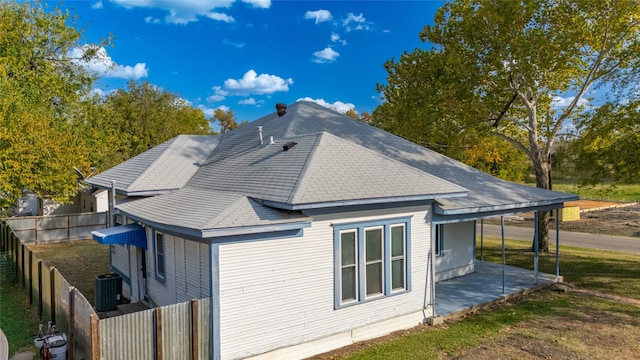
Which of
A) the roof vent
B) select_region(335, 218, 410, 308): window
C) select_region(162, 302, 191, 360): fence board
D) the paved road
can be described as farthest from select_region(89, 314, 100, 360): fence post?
the paved road

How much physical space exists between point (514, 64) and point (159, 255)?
608 inches

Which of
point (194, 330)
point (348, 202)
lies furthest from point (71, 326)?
point (348, 202)

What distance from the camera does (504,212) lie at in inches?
516

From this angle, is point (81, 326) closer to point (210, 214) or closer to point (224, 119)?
point (210, 214)

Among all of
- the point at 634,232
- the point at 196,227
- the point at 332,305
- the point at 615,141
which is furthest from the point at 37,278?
the point at 634,232

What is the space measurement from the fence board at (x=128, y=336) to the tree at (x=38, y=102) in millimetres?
14389

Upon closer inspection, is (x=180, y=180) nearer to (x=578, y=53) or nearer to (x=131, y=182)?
(x=131, y=182)

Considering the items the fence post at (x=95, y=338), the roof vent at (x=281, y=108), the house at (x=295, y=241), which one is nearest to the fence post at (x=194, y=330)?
the house at (x=295, y=241)

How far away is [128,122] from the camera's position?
1634 inches

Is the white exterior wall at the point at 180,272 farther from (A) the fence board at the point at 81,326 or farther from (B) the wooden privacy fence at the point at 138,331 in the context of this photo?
(A) the fence board at the point at 81,326

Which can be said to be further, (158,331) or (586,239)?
(586,239)

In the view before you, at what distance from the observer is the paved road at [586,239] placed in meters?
23.4

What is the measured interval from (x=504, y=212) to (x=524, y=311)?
9.41 feet

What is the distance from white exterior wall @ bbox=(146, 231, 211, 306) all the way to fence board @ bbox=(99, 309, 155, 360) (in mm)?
1194
